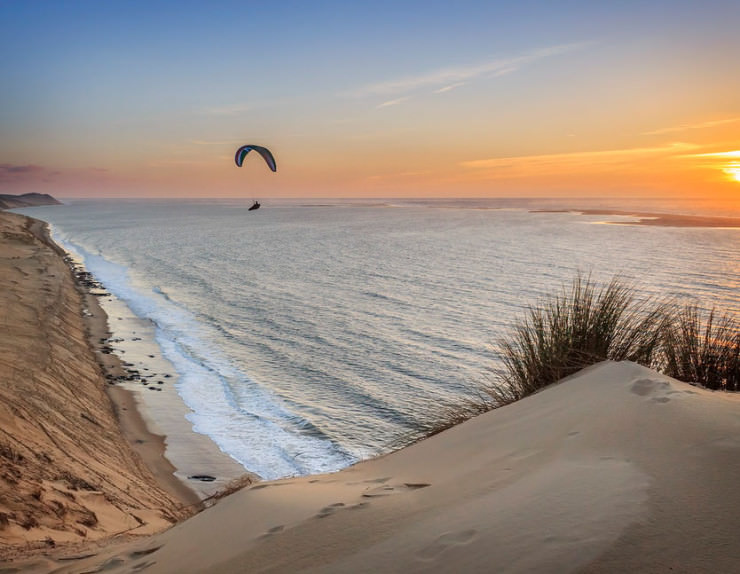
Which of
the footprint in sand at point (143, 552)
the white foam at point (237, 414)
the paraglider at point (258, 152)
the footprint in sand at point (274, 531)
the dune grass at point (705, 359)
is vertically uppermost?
the paraglider at point (258, 152)

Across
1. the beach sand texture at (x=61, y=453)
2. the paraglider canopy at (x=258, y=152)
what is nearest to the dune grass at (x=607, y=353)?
the beach sand texture at (x=61, y=453)

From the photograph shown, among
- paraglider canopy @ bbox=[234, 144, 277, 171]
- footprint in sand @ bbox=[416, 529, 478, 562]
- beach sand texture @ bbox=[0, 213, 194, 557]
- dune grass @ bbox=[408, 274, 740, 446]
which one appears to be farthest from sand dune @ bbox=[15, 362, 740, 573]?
paraglider canopy @ bbox=[234, 144, 277, 171]

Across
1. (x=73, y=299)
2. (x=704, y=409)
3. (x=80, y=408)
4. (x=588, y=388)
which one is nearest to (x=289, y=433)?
(x=80, y=408)

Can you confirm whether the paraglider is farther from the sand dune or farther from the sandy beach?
the sand dune

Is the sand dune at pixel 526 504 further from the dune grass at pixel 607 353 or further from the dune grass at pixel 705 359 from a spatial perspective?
the dune grass at pixel 705 359

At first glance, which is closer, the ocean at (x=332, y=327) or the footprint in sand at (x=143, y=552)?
the footprint in sand at (x=143, y=552)

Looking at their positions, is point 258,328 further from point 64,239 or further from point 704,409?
point 64,239
